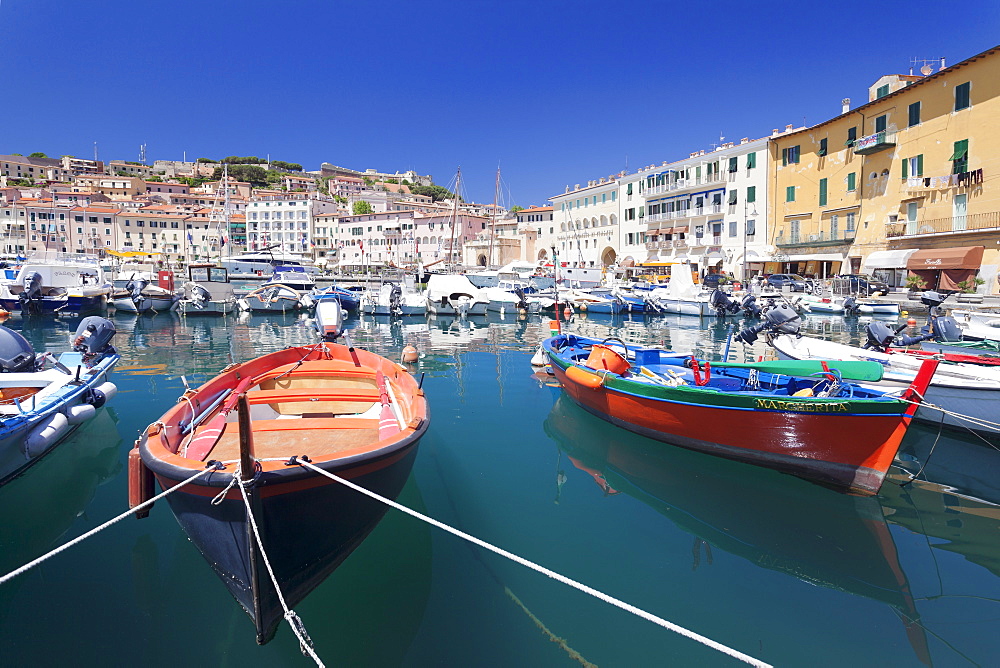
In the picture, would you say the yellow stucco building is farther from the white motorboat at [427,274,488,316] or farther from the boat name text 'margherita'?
the boat name text 'margherita'

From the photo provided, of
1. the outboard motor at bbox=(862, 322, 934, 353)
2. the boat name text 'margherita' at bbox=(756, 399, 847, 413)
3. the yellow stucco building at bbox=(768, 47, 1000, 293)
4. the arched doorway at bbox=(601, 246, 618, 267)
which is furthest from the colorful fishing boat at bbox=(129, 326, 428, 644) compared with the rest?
the arched doorway at bbox=(601, 246, 618, 267)

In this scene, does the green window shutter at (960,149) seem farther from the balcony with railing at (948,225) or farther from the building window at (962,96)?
the balcony with railing at (948,225)

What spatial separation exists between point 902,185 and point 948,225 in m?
4.21

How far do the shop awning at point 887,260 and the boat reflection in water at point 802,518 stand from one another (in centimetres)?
3399

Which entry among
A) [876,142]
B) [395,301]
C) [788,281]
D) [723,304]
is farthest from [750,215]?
[395,301]

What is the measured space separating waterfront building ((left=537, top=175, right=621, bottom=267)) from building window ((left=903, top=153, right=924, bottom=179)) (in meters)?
26.5

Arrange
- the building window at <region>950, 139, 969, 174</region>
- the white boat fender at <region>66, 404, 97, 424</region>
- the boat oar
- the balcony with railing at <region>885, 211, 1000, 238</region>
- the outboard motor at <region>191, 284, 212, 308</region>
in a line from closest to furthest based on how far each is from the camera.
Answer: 1. the white boat fender at <region>66, 404, 97, 424</region>
2. the boat oar
3. the balcony with railing at <region>885, 211, 1000, 238</region>
4. the building window at <region>950, 139, 969, 174</region>
5. the outboard motor at <region>191, 284, 212, 308</region>

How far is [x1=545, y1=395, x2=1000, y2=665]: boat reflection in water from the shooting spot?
601 centimetres

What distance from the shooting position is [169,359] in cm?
1880

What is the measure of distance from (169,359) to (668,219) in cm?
4518

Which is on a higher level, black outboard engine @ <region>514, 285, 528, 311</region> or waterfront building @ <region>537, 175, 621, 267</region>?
waterfront building @ <region>537, 175, 621, 267</region>

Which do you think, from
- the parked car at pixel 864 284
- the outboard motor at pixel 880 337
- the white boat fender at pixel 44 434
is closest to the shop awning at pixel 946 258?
the parked car at pixel 864 284

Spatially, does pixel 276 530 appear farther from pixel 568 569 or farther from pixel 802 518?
pixel 802 518

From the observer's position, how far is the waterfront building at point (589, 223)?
60.1m
